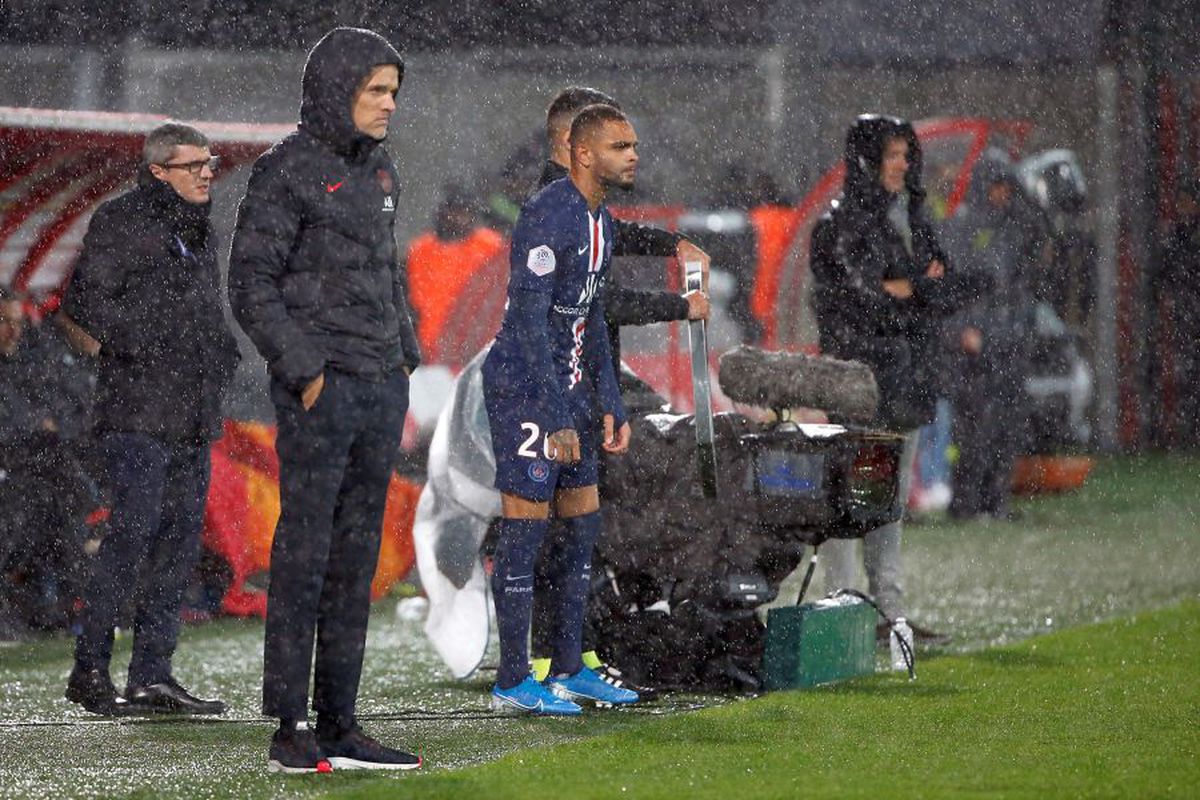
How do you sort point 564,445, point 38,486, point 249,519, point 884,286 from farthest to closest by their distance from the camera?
point 249,519
point 38,486
point 884,286
point 564,445

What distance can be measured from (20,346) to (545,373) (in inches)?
141

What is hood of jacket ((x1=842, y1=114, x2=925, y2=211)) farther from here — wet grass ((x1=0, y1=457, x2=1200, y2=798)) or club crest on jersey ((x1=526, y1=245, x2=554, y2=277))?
club crest on jersey ((x1=526, y1=245, x2=554, y2=277))

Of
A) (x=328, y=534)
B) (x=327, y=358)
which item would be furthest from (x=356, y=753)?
(x=327, y=358)

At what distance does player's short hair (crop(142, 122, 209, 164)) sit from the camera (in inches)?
309

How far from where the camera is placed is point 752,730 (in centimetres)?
711

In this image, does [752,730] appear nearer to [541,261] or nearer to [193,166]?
[541,261]

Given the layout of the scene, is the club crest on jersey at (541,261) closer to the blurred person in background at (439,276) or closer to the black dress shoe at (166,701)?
the black dress shoe at (166,701)

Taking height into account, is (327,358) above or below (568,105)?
below

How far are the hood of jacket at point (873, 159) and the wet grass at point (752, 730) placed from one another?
1.88 meters

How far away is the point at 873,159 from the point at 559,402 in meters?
2.44

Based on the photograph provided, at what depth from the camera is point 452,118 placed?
19.3 m

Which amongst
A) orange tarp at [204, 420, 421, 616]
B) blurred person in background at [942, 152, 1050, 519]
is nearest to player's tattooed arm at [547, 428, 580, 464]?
orange tarp at [204, 420, 421, 616]

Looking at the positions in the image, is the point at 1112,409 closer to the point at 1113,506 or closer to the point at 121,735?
the point at 1113,506

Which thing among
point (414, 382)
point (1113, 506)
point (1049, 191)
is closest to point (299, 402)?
point (414, 382)
